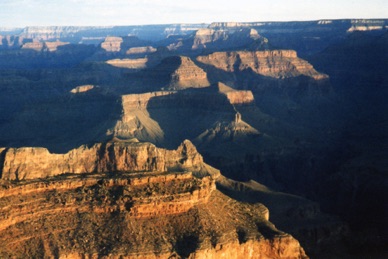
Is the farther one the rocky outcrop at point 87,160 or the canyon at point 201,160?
the rocky outcrop at point 87,160

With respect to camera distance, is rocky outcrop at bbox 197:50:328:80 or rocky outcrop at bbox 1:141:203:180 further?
rocky outcrop at bbox 197:50:328:80

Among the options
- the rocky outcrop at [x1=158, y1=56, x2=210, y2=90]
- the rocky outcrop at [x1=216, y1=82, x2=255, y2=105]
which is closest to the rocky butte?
the rocky outcrop at [x1=216, y1=82, x2=255, y2=105]

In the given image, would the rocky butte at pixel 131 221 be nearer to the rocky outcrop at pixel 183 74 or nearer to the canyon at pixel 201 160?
the canyon at pixel 201 160

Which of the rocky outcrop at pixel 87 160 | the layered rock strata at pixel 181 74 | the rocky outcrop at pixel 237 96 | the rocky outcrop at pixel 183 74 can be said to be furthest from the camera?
the layered rock strata at pixel 181 74

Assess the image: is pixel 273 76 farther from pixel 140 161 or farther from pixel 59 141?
pixel 140 161

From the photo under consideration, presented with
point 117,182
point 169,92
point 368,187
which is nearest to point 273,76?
point 169,92

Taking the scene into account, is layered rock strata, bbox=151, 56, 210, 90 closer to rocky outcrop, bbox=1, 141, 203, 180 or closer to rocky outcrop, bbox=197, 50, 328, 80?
rocky outcrop, bbox=197, 50, 328, 80

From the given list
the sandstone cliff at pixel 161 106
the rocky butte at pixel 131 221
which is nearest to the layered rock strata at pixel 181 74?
the sandstone cliff at pixel 161 106
